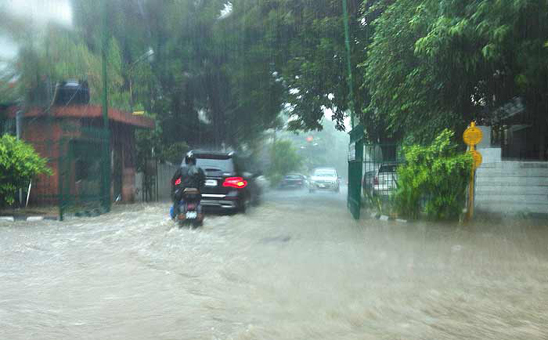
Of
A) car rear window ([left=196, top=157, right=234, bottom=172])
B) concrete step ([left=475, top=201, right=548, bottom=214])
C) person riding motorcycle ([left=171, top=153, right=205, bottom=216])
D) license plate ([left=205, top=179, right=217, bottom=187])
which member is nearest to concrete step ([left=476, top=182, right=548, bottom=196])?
concrete step ([left=475, top=201, right=548, bottom=214])

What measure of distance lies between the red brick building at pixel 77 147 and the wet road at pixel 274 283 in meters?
3.13

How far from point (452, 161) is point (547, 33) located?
3.09 m

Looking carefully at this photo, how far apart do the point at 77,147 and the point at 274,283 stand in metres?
9.26

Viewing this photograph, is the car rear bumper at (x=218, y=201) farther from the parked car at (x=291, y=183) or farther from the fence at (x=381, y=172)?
the parked car at (x=291, y=183)

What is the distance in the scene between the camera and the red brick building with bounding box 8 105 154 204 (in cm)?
1404

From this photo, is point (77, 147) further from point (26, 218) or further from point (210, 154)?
point (210, 154)

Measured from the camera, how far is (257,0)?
80.3 feet

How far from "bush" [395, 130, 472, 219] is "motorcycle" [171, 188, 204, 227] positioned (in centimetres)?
474

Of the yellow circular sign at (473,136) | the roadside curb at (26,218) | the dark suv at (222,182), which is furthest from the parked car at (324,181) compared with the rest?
the roadside curb at (26,218)

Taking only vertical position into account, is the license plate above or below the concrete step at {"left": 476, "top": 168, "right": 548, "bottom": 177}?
below

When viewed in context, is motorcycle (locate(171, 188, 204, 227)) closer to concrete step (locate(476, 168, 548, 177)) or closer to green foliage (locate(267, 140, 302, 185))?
concrete step (locate(476, 168, 548, 177))

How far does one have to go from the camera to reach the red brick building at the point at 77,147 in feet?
46.1

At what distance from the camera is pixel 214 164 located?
13.2 metres

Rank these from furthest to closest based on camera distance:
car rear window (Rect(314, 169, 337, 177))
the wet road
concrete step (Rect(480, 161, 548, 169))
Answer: car rear window (Rect(314, 169, 337, 177))
concrete step (Rect(480, 161, 548, 169))
the wet road
